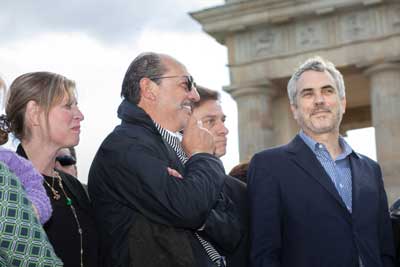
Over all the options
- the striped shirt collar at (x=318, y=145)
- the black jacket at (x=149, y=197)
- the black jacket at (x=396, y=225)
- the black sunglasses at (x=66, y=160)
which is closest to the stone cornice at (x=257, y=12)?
the black sunglasses at (x=66, y=160)

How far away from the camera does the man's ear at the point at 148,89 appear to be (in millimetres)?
4375

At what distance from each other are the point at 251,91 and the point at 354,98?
4384 mm

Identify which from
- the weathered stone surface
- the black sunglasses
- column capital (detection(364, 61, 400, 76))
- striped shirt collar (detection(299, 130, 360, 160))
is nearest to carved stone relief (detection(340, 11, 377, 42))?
the weathered stone surface

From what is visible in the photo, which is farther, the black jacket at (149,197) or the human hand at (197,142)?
the human hand at (197,142)

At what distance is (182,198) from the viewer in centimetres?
373

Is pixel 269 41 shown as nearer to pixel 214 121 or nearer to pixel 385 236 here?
pixel 214 121

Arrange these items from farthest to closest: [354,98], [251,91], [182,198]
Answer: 1. [354,98]
2. [251,91]
3. [182,198]

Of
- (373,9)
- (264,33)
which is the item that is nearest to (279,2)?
(264,33)

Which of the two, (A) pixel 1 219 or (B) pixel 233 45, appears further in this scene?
(B) pixel 233 45

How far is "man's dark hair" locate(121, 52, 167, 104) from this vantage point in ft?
14.4

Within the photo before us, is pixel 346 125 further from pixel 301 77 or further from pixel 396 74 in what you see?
pixel 301 77

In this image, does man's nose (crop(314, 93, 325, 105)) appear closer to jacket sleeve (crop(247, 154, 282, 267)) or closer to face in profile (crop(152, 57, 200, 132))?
jacket sleeve (crop(247, 154, 282, 267))

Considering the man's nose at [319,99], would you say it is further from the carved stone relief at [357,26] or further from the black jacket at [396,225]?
the carved stone relief at [357,26]

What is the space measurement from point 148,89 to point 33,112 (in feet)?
2.55
